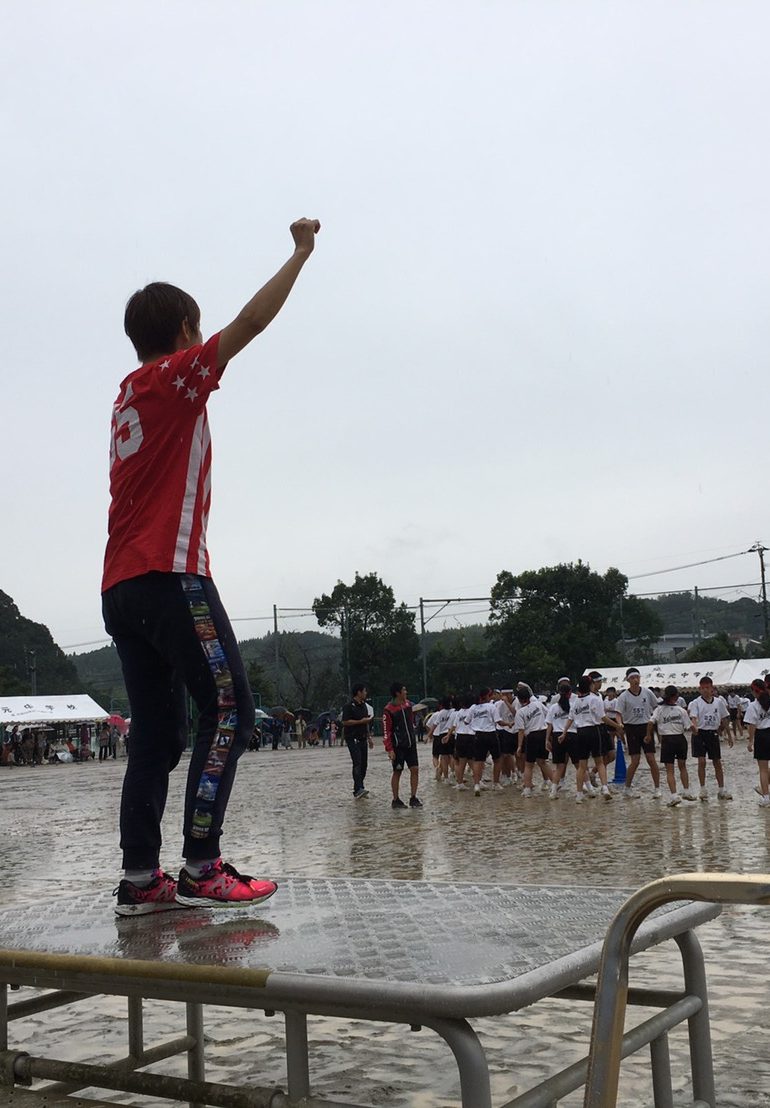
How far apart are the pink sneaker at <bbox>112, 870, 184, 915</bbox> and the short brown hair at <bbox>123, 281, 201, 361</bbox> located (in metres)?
1.76

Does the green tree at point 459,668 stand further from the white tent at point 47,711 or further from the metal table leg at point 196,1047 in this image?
the metal table leg at point 196,1047

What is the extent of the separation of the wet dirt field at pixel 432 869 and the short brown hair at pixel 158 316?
258 centimetres

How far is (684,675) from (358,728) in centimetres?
3422

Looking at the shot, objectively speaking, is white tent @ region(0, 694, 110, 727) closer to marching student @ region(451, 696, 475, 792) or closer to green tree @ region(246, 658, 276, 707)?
marching student @ region(451, 696, 475, 792)

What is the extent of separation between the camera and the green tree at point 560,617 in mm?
82062

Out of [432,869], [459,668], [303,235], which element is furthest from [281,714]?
[303,235]

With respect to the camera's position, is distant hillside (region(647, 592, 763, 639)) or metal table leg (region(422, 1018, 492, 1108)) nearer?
metal table leg (region(422, 1018, 492, 1108))

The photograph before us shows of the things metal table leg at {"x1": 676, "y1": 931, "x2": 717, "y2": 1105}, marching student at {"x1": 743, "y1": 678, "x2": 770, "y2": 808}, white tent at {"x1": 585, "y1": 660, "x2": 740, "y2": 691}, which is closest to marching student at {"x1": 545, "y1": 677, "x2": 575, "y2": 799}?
marching student at {"x1": 743, "y1": 678, "x2": 770, "y2": 808}

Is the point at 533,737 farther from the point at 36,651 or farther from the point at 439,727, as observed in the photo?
the point at 36,651

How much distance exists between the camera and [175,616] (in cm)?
359

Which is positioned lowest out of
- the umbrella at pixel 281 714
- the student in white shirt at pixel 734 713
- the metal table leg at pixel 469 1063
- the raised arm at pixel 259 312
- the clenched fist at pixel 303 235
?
the student in white shirt at pixel 734 713

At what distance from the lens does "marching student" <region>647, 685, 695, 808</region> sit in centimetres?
1650

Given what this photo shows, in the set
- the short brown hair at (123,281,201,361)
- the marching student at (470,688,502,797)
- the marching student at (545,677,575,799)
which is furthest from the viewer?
the marching student at (470,688,502,797)

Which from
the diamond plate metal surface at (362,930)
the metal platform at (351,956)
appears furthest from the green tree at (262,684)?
the metal platform at (351,956)
